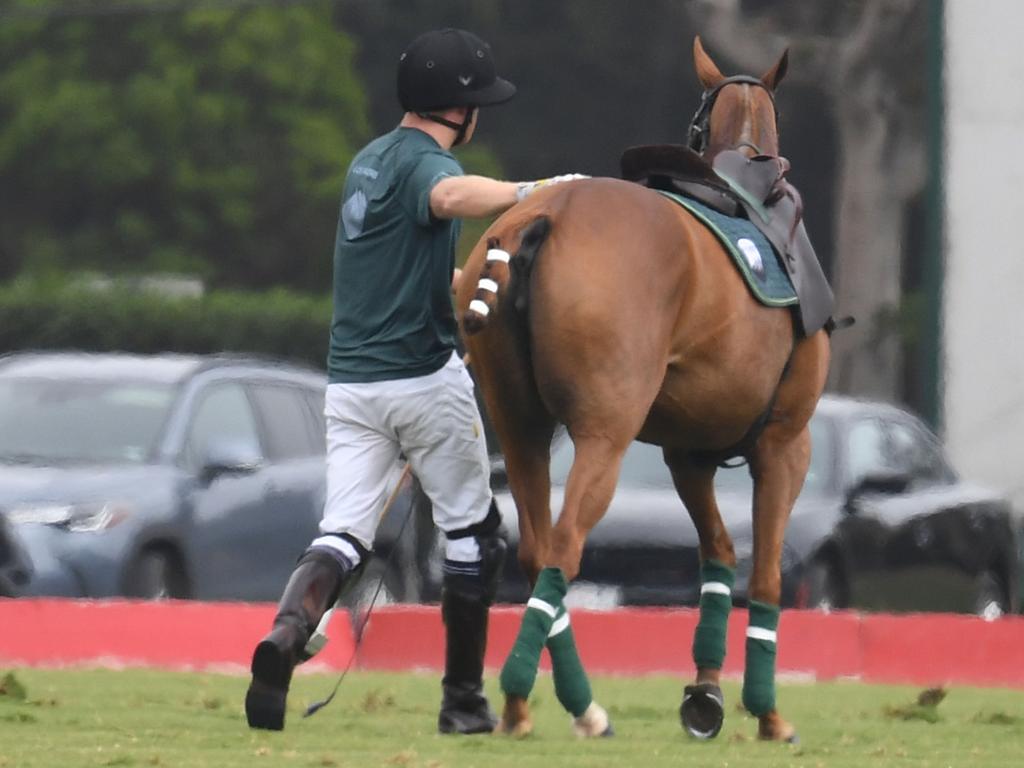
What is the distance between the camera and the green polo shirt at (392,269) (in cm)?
940

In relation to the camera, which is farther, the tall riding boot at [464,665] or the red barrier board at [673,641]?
the red barrier board at [673,641]

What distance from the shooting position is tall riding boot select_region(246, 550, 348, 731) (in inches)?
360

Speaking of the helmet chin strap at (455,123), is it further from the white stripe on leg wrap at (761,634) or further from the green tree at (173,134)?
the green tree at (173,134)

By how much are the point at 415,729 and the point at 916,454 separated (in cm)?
865

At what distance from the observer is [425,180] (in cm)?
924

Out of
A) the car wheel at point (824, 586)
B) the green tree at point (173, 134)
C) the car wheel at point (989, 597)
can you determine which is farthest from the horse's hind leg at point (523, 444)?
the green tree at point (173, 134)

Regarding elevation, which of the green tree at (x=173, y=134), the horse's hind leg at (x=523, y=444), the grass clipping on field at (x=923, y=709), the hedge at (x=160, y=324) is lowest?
the hedge at (x=160, y=324)

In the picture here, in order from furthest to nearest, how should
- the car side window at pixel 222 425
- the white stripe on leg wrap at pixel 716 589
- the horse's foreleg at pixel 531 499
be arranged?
the car side window at pixel 222 425 → the white stripe on leg wrap at pixel 716 589 → the horse's foreleg at pixel 531 499

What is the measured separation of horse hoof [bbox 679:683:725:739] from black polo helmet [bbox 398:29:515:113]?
82.2 inches

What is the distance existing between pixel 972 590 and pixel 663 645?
15.2 feet

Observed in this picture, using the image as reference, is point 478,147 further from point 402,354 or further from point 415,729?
point 402,354

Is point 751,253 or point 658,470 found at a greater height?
point 751,253

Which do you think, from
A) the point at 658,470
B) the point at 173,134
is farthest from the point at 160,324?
the point at 658,470

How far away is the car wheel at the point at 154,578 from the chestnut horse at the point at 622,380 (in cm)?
564
